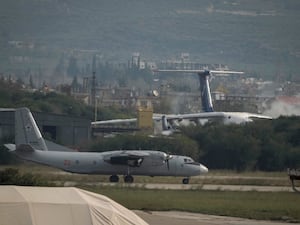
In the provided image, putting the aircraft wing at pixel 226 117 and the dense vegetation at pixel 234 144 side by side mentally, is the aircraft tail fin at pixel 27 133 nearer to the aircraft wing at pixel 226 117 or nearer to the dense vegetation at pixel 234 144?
the dense vegetation at pixel 234 144

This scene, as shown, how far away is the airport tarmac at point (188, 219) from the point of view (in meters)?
32.2

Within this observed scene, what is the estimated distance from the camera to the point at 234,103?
13425cm

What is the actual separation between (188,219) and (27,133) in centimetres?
2789

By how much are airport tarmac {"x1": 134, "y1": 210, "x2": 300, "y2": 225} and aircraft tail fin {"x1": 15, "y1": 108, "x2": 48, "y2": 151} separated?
80.9ft

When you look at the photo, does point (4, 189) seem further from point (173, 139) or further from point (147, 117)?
point (147, 117)

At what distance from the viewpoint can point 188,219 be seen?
33.8 meters

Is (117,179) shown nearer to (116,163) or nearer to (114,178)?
(114,178)

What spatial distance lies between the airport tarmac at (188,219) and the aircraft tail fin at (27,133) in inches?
971

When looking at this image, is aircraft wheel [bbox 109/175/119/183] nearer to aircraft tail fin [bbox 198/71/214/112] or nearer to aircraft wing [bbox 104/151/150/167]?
aircraft wing [bbox 104/151/150/167]

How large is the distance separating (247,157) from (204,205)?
28516mm

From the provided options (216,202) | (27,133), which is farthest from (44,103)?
(216,202)

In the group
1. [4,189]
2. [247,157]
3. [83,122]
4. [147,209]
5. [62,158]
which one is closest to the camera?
[4,189]

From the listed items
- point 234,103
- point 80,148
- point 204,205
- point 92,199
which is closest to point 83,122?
point 80,148

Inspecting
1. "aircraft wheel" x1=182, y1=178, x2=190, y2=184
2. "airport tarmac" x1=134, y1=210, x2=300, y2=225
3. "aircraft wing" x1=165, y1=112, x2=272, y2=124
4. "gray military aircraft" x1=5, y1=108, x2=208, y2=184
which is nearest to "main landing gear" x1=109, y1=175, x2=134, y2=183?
"gray military aircraft" x1=5, y1=108, x2=208, y2=184
